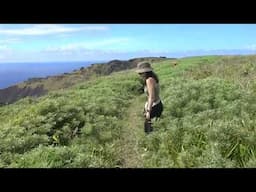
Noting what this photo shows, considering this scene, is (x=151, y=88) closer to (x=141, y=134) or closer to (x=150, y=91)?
(x=150, y=91)

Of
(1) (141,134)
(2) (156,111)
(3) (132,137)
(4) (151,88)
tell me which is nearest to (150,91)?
(4) (151,88)

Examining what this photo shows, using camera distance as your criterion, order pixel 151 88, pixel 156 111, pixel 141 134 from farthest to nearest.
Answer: pixel 141 134
pixel 156 111
pixel 151 88

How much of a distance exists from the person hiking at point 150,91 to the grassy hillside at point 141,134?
0.77 feet

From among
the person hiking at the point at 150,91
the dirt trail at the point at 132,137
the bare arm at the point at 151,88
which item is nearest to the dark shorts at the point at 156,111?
the person hiking at the point at 150,91

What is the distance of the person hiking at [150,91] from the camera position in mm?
8234

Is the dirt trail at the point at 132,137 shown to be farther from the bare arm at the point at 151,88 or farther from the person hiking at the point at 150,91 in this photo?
the bare arm at the point at 151,88

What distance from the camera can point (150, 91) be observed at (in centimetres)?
827

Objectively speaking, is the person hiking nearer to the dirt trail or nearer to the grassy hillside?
the grassy hillside

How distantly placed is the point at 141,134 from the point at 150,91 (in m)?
0.93

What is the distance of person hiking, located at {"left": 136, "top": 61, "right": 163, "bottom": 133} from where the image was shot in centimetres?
823

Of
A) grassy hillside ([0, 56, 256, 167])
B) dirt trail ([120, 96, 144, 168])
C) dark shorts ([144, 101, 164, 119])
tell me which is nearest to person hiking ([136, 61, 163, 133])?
dark shorts ([144, 101, 164, 119])
